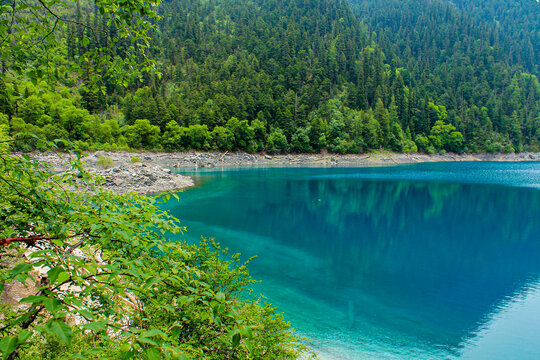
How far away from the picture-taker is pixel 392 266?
50.0 ft

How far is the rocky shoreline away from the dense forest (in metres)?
3.26

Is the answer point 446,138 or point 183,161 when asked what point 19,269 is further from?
point 446,138

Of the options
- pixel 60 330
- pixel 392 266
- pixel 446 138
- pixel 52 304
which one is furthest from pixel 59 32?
pixel 446 138

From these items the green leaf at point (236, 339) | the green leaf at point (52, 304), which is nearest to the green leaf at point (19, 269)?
the green leaf at point (52, 304)

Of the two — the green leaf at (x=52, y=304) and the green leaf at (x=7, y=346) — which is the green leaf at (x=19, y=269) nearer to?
the green leaf at (x=52, y=304)

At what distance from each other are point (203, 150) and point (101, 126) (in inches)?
840

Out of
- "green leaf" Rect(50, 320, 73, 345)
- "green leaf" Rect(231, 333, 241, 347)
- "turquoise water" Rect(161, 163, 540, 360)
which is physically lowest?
"turquoise water" Rect(161, 163, 540, 360)

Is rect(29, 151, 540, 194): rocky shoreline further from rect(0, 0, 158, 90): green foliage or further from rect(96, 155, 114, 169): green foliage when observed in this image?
rect(0, 0, 158, 90): green foliage

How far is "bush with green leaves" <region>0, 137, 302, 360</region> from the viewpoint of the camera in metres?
1.82

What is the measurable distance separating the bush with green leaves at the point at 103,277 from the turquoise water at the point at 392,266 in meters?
5.21

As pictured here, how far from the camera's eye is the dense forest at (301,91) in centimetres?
7288

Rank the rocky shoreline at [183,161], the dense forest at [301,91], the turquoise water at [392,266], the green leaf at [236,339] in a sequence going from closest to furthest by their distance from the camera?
the green leaf at [236,339], the turquoise water at [392,266], the rocky shoreline at [183,161], the dense forest at [301,91]

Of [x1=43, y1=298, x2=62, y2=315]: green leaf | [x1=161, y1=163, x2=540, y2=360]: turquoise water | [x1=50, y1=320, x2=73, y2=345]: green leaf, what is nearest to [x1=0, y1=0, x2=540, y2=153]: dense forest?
[x1=161, y1=163, x2=540, y2=360]: turquoise water

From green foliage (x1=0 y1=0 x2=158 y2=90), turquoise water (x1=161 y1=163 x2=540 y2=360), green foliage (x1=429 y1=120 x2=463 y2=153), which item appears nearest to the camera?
green foliage (x1=0 y1=0 x2=158 y2=90)
